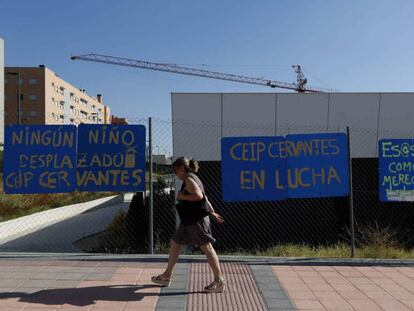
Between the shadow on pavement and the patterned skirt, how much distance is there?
56 cm

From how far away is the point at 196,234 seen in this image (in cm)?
499

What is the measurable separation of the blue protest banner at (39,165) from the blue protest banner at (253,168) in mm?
2432

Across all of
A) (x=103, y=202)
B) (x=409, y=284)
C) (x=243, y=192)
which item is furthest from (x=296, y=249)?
(x=103, y=202)

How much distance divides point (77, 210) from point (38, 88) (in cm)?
6649

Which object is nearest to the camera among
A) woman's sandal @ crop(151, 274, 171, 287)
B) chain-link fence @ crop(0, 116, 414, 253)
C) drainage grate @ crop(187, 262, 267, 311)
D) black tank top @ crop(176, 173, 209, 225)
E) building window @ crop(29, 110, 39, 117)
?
drainage grate @ crop(187, 262, 267, 311)

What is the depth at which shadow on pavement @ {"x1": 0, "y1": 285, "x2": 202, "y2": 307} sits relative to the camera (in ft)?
15.4

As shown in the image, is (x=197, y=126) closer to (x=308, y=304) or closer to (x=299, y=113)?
(x=299, y=113)

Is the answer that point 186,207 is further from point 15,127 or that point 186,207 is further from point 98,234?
point 98,234

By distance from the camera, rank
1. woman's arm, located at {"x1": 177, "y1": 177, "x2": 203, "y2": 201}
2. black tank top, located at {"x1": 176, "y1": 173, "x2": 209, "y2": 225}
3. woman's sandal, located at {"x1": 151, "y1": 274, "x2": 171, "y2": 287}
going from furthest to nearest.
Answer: woman's sandal, located at {"x1": 151, "y1": 274, "x2": 171, "y2": 287}
black tank top, located at {"x1": 176, "y1": 173, "x2": 209, "y2": 225}
woman's arm, located at {"x1": 177, "y1": 177, "x2": 203, "y2": 201}

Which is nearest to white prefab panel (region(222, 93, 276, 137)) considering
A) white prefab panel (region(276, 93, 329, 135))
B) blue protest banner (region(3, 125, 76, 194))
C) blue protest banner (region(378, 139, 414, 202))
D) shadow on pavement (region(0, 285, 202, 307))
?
white prefab panel (region(276, 93, 329, 135))

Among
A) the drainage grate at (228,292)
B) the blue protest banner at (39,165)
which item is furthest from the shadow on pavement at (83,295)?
the blue protest banner at (39,165)

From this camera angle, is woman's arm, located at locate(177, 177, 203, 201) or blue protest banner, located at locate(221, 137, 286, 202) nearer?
woman's arm, located at locate(177, 177, 203, 201)

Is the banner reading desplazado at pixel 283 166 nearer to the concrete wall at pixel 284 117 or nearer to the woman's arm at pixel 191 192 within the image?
the woman's arm at pixel 191 192

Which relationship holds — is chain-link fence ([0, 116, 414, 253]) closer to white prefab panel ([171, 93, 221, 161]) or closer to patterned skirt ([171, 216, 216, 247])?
white prefab panel ([171, 93, 221, 161])
